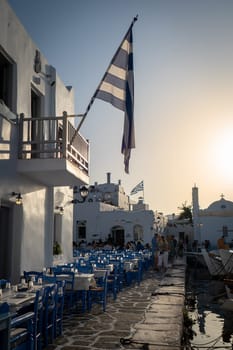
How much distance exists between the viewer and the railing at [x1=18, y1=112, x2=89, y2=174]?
33.1ft

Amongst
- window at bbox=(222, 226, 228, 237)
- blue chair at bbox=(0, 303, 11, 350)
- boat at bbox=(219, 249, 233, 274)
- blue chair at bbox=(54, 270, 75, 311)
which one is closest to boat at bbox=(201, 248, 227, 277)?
boat at bbox=(219, 249, 233, 274)

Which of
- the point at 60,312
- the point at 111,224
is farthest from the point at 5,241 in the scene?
the point at 111,224

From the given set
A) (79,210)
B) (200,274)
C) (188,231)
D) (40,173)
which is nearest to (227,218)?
(188,231)

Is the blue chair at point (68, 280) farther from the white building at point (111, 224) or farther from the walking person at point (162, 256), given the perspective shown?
the white building at point (111, 224)

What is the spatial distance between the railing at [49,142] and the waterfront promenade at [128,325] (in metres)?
4.13

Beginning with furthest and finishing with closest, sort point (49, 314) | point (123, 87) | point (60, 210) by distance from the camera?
point (60, 210)
point (123, 87)
point (49, 314)

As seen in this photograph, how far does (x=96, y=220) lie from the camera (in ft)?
109

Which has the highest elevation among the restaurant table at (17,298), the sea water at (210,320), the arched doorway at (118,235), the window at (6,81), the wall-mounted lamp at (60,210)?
the window at (6,81)

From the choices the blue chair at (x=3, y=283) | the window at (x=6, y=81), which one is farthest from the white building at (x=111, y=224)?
the blue chair at (x=3, y=283)

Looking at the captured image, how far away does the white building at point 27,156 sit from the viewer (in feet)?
32.6

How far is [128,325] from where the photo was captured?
8102mm

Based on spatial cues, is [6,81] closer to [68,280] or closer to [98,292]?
[68,280]

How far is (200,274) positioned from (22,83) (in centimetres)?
2127

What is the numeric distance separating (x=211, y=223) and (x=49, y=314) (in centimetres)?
3279
